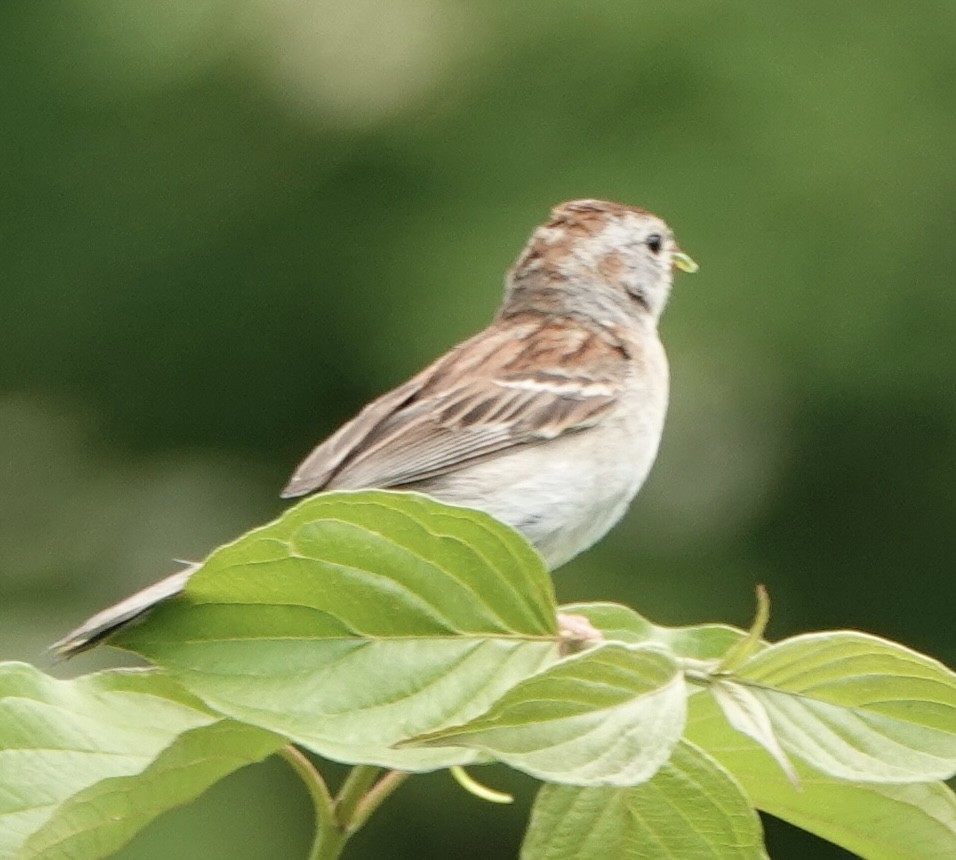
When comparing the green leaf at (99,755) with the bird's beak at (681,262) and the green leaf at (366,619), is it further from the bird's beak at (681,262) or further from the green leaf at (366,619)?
the bird's beak at (681,262)

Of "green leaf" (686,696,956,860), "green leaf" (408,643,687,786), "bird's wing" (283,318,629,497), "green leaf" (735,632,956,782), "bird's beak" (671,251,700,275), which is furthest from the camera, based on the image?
"bird's beak" (671,251,700,275)

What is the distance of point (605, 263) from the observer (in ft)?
10.9

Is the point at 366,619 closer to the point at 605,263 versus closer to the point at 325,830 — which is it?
the point at 325,830

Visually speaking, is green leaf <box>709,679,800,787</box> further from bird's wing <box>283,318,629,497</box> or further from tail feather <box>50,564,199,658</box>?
bird's wing <box>283,318,629,497</box>

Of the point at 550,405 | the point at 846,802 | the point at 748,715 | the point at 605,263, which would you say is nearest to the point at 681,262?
the point at 605,263

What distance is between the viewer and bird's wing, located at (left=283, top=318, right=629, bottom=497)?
2.71m

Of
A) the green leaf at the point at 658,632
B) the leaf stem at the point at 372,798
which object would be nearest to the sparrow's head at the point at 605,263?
the green leaf at the point at 658,632

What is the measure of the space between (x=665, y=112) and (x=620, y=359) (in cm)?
239

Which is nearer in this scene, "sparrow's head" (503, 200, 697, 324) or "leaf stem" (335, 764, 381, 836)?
"leaf stem" (335, 764, 381, 836)

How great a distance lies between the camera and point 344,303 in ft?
19.4

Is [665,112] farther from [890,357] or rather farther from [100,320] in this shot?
[100,320]

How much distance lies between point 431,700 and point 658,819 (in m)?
0.20

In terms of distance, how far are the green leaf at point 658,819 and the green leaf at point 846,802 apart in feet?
0.44

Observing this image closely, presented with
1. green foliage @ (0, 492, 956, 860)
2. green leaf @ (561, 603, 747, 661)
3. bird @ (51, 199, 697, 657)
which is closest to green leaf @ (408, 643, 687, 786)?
green foliage @ (0, 492, 956, 860)
